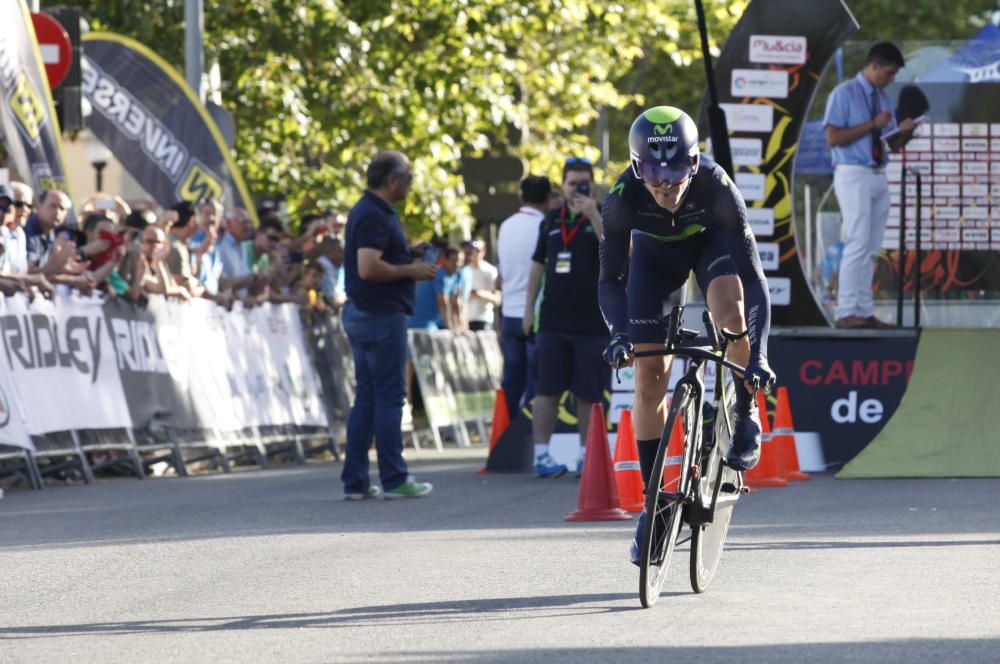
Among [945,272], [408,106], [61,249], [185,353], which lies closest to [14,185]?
[61,249]

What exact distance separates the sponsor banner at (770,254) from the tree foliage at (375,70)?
38.2ft

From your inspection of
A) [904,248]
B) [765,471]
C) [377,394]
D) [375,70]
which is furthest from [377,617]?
[375,70]

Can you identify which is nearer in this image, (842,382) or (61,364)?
(61,364)

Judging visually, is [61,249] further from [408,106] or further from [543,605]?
[408,106]

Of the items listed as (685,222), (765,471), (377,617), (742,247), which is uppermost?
(685,222)

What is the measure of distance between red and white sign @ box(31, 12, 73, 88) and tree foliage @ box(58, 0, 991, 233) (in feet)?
28.5

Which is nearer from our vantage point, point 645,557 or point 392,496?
point 645,557

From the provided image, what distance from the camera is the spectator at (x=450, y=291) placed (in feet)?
83.6

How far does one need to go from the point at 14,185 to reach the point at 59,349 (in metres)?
1.50

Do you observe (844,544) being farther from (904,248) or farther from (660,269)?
(904,248)

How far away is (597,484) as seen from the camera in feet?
41.0

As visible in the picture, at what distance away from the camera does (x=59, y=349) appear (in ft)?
54.2

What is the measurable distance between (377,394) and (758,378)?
20.1 ft

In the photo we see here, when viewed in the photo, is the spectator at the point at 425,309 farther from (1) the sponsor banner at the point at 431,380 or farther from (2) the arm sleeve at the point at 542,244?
(2) the arm sleeve at the point at 542,244
